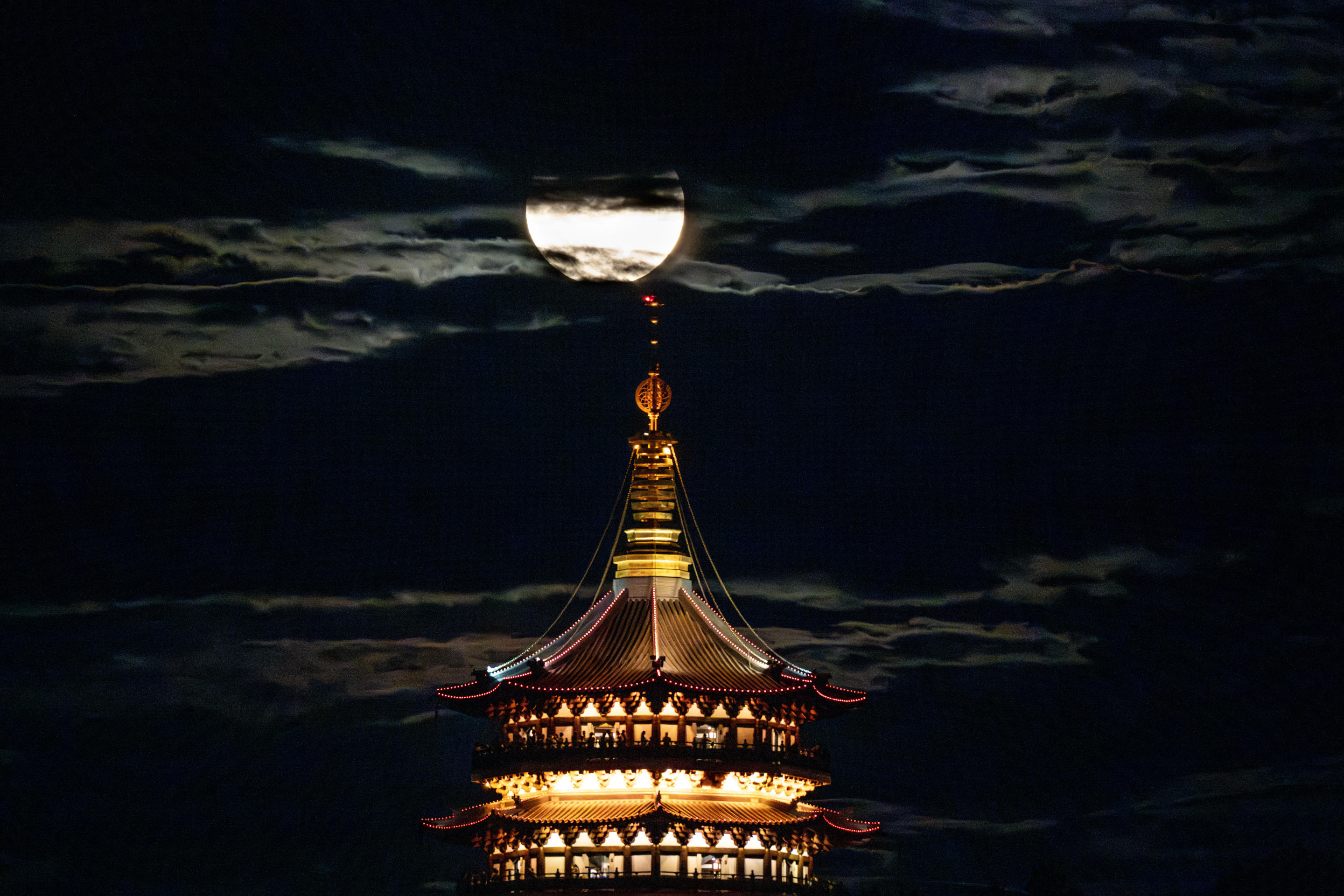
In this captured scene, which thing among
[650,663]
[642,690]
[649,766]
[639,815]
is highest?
[650,663]

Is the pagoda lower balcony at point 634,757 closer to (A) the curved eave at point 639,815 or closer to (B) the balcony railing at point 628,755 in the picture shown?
(B) the balcony railing at point 628,755

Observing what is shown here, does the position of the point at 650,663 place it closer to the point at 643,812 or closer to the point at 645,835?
the point at 643,812

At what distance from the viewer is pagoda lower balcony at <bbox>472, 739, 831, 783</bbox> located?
116ft

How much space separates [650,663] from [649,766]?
216cm

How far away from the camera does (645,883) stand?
35062 millimetres

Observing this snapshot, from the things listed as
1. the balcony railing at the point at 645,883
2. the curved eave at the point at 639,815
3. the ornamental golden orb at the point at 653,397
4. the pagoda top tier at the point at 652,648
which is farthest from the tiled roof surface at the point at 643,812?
the ornamental golden orb at the point at 653,397

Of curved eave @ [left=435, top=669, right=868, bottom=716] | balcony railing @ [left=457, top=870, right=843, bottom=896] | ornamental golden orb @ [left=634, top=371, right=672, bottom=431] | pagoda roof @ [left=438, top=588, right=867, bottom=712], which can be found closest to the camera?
balcony railing @ [left=457, top=870, right=843, bottom=896]

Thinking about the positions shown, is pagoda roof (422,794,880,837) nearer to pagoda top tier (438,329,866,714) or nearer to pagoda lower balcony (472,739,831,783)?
pagoda lower balcony (472,739,831,783)

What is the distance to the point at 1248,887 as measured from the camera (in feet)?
157

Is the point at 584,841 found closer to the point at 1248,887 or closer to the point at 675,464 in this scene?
the point at 675,464

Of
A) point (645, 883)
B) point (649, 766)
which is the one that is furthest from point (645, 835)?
point (649, 766)

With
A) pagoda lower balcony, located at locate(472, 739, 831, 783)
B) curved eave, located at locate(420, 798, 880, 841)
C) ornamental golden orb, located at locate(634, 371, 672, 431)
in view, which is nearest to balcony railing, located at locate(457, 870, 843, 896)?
curved eave, located at locate(420, 798, 880, 841)

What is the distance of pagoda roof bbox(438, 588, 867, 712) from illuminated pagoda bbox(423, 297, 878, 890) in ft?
0.14

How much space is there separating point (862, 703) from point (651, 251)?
1335 centimetres
